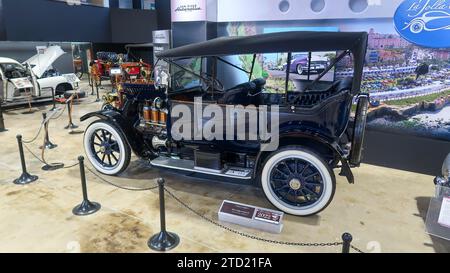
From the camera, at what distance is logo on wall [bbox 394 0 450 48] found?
4090mm

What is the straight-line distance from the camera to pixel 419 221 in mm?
3336

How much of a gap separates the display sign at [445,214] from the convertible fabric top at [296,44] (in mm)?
1293

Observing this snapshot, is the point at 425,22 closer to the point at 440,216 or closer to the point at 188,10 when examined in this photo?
the point at 440,216

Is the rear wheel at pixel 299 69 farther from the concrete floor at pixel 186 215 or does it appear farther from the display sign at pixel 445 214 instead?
the display sign at pixel 445 214

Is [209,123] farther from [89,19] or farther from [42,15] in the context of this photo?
[89,19]

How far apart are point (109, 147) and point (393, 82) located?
416 centimetres

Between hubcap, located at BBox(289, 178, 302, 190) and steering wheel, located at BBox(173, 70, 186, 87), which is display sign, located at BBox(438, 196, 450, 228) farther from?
steering wheel, located at BBox(173, 70, 186, 87)

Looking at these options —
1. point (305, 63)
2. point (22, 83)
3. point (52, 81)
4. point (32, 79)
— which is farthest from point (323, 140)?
point (52, 81)

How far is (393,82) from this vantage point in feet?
15.7

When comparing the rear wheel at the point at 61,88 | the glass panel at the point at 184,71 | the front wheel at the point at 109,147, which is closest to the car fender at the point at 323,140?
the glass panel at the point at 184,71

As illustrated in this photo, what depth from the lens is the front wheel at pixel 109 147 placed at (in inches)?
165

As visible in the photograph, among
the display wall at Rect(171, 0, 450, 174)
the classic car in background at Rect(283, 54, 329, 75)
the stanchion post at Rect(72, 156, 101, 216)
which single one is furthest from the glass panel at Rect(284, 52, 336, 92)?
the stanchion post at Rect(72, 156, 101, 216)

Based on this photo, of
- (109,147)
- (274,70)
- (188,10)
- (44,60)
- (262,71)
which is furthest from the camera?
(44,60)
